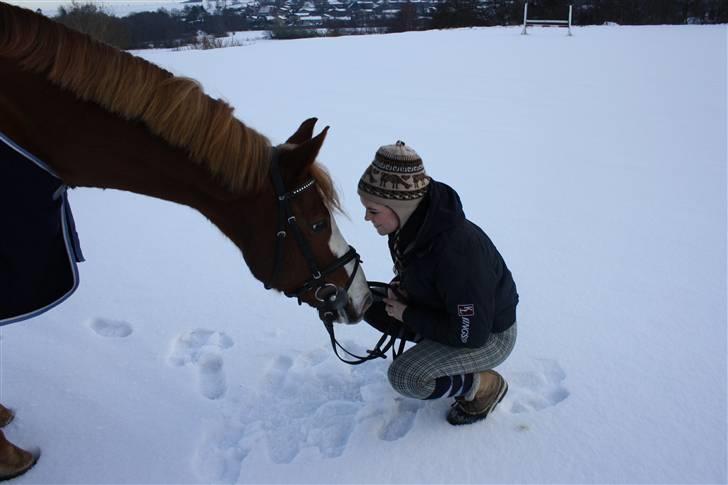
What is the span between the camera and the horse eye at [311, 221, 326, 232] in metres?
1.51

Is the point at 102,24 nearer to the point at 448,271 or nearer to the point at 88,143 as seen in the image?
the point at 88,143

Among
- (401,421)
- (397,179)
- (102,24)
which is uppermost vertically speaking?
(102,24)

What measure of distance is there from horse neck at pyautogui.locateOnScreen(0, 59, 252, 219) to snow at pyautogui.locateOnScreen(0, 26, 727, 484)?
49 cm

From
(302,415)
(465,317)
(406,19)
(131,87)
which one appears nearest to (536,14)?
(406,19)

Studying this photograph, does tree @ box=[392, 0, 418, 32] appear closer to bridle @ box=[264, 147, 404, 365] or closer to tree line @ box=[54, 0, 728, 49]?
tree line @ box=[54, 0, 728, 49]

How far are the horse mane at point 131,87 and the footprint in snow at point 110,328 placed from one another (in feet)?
4.33

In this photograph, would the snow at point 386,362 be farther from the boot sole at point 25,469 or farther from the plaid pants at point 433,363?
the plaid pants at point 433,363

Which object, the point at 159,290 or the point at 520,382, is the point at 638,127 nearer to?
the point at 520,382

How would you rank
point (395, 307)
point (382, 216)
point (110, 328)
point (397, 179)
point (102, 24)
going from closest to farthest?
point (397, 179)
point (382, 216)
point (395, 307)
point (110, 328)
point (102, 24)

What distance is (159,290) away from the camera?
265 centimetres

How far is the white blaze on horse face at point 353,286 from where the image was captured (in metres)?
1.57

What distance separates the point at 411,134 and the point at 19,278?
4.31m

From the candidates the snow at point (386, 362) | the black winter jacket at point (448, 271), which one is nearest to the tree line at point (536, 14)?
the snow at point (386, 362)

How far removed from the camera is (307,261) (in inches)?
60.9
